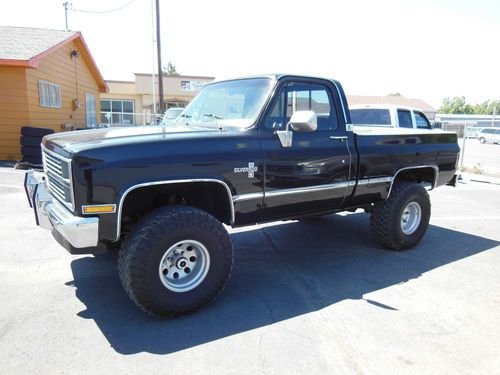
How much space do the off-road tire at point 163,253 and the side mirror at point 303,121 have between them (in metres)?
1.18

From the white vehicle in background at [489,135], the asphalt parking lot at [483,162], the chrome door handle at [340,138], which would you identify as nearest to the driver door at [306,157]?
the chrome door handle at [340,138]

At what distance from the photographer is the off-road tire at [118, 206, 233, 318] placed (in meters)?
3.28

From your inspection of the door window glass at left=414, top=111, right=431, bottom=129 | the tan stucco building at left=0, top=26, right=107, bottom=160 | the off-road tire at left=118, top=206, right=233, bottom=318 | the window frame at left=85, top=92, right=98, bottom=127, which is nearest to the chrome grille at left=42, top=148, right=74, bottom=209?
the off-road tire at left=118, top=206, right=233, bottom=318

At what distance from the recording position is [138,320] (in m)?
3.48

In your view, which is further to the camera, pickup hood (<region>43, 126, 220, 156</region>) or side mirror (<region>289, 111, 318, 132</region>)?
side mirror (<region>289, 111, 318, 132</region>)

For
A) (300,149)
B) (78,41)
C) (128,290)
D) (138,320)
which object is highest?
(78,41)

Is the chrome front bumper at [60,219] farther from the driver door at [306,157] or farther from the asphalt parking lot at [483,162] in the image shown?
the asphalt parking lot at [483,162]

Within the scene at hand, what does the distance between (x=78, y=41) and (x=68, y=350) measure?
16507mm

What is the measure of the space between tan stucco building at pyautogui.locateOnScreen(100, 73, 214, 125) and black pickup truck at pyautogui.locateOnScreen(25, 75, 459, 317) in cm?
2717

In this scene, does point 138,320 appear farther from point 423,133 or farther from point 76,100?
point 76,100

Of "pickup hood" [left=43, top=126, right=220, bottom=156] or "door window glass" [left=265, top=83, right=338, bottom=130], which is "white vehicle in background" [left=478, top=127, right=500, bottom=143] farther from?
"pickup hood" [left=43, top=126, right=220, bottom=156]

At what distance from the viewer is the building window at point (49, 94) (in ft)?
44.2

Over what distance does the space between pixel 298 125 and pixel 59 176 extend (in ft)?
7.11

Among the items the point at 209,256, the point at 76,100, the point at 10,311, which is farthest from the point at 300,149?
the point at 76,100
